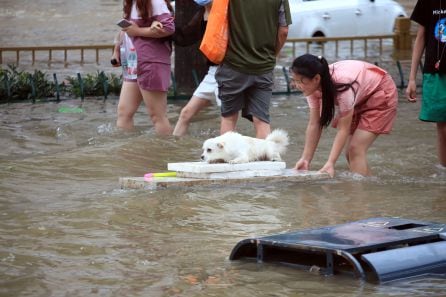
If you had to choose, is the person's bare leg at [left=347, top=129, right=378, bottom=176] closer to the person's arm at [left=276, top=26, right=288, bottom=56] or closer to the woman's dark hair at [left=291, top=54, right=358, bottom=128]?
the woman's dark hair at [left=291, top=54, right=358, bottom=128]

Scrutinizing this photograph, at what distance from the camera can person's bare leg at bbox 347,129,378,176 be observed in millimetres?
8742

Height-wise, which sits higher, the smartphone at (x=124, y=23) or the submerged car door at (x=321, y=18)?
the smartphone at (x=124, y=23)

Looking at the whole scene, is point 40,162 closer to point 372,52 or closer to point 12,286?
point 12,286

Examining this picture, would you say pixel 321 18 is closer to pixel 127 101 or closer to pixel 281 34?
pixel 127 101

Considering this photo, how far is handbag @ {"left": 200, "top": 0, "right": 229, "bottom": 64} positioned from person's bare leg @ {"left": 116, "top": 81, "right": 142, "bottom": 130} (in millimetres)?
1509

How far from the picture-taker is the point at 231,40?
9.24 m

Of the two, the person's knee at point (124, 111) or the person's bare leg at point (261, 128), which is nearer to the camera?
the person's bare leg at point (261, 128)

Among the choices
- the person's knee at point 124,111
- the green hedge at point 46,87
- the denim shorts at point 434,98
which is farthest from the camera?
the green hedge at point 46,87

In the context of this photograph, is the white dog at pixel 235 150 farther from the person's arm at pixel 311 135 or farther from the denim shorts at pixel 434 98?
the denim shorts at pixel 434 98

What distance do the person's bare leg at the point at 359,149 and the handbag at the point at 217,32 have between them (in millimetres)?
1328

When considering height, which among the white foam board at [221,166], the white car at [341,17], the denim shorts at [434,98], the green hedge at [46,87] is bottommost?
the white car at [341,17]

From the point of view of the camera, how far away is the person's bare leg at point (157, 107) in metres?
10.3

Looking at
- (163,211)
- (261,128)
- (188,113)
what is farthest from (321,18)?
(163,211)

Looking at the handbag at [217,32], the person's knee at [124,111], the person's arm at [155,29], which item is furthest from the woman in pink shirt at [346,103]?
the person's knee at [124,111]
